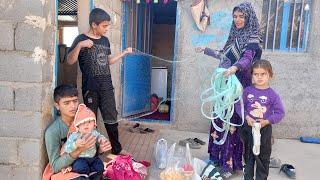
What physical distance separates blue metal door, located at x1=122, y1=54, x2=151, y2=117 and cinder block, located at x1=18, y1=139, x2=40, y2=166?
3141 millimetres

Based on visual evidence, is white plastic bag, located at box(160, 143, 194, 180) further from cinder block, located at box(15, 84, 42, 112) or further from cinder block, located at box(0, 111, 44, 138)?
cinder block, located at box(15, 84, 42, 112)

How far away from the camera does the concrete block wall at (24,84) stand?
8.61 feet

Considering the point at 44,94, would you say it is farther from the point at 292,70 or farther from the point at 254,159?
the point at 292,70

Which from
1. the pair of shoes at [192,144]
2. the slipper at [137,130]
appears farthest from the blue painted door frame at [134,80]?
the pair of shoes at [192,144]

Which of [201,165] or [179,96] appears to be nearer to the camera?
[201,165]

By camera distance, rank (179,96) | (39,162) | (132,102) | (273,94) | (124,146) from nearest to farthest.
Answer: (39,162) → (273,94) → (124,146) → (179,96) → (132,102)

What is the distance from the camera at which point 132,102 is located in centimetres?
609

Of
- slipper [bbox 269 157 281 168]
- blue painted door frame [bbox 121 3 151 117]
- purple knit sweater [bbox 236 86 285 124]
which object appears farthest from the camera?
blue painted door frame [bbox 121 3 151 117]

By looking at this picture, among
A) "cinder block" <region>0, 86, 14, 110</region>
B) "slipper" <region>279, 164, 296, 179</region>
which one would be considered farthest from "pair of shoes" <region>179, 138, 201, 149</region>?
"cinder block" <region>0, 86, 14, 110</region>

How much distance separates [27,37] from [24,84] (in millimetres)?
382

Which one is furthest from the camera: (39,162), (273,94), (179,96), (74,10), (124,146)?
(179,96)

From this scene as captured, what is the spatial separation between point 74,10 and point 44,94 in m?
2.78

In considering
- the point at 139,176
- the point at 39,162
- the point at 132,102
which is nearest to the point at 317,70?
the point at 132,102

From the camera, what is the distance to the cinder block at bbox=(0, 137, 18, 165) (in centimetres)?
273
